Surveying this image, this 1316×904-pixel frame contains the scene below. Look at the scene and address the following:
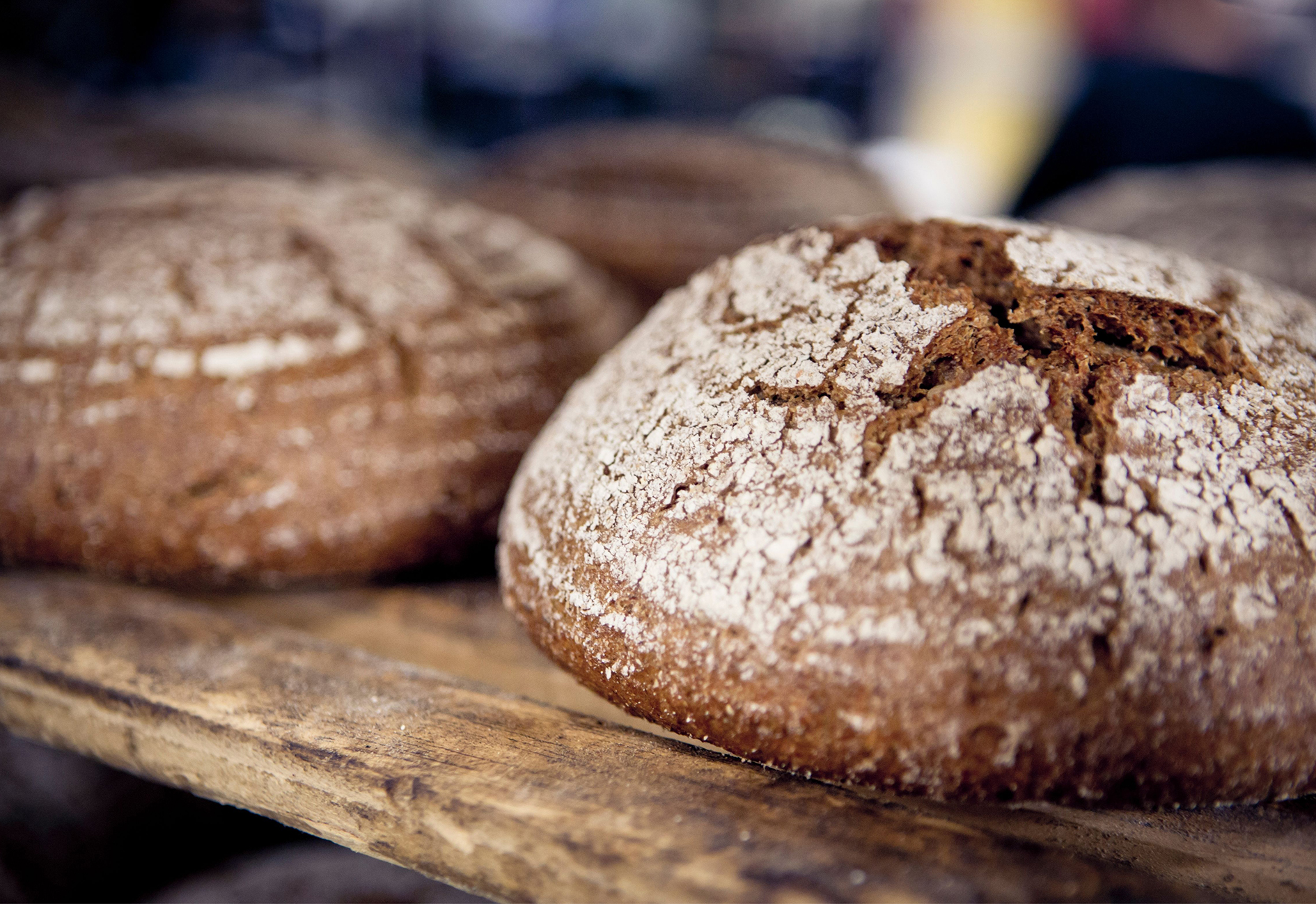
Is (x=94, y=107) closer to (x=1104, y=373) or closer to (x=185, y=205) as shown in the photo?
(x=185, y=205)

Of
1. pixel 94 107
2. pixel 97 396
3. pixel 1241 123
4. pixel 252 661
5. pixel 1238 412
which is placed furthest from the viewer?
pixel 1241 123

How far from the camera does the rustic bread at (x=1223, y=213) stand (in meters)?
1.61

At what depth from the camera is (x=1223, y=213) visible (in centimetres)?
184

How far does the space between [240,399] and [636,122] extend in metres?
2.18

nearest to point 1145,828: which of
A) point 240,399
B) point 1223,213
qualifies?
point 240,399

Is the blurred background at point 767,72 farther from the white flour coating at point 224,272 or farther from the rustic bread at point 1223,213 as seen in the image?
the white flour coating at point 224,272

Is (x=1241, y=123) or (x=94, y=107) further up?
(x=1241, y=123)

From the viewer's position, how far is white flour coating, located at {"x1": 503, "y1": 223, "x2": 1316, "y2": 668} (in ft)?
2.36

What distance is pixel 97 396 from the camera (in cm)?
116

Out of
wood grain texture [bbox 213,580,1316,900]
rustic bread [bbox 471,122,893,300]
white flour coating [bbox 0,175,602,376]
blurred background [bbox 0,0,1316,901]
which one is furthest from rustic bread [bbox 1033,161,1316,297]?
white flour coating [bbox 0,175,602,376]

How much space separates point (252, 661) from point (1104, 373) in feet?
3.29

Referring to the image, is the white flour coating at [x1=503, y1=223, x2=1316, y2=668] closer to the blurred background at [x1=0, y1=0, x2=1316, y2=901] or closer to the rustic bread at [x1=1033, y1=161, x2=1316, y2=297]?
the blurred background at [x1=0, y1=0, x2=1316, y2=901]

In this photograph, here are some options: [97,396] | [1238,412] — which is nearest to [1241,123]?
[1238,412]

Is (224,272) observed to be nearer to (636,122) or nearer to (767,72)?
(636,122)
